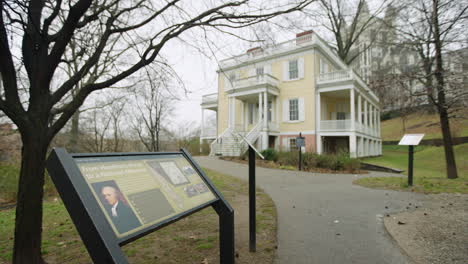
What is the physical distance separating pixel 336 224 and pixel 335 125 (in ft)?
49.4

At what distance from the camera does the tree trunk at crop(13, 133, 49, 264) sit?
8.86 feet

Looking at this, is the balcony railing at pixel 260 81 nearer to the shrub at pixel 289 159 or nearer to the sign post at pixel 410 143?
the shrub at pixel 289 159

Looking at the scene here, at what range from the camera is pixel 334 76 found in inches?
720

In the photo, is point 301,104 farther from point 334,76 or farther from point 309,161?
point 309,161

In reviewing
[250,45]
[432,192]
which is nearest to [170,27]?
[250,45]

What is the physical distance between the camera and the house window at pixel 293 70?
19.8 meters

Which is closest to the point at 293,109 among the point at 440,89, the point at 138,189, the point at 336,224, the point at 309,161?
the point at 309,161

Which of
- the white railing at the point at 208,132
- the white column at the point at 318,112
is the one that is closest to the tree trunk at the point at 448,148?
the white column at the point at 318,112

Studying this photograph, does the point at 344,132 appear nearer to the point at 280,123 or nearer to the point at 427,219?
the point at 280,123

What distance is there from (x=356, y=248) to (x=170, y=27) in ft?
13.3

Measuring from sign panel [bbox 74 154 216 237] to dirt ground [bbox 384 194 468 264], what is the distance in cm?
279

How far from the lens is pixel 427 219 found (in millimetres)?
4246

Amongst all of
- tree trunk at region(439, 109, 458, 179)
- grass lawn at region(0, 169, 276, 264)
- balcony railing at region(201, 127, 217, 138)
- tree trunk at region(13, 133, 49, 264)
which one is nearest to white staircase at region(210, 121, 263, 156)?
balcony railing at region(201, 127, 217, 138)

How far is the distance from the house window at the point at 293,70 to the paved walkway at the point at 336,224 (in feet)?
45.8
